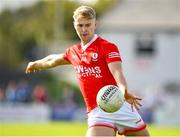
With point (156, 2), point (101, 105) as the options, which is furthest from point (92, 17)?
point (156, 2)

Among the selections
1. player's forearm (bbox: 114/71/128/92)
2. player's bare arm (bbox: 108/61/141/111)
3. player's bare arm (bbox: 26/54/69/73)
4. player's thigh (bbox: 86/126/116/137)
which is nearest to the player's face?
player's bare arm (bbox: 108/61/141/111)

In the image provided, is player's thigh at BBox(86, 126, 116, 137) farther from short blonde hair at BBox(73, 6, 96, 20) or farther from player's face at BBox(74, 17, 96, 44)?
short blonde hair at BBox(73, 6, 96, 20)

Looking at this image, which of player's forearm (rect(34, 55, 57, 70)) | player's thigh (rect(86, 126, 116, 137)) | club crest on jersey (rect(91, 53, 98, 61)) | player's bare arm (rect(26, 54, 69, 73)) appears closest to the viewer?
player's thigh (rect(86, 126, 116, 137))

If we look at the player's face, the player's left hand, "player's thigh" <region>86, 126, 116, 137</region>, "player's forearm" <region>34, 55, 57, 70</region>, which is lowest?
"player's thigh" <region>86, 126, 116, 137</region>

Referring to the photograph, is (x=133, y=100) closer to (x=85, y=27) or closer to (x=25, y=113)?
(x=85, y=27)

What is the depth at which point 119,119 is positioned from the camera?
9789 millimetres

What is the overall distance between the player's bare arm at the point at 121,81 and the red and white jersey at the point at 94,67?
0.12 m

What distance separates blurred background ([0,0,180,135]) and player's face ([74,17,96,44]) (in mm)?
22032

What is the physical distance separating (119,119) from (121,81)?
670mm

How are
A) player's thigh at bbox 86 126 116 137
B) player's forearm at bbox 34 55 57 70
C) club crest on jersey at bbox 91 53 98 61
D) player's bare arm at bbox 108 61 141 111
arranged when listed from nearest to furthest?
player's bare arm at bbox 108 61 141 111
player's thigh at bbox 86 126 116 137
club crest on jersey at bbox 91 53 98 61
player's forearm at bbox 34 55 57 70

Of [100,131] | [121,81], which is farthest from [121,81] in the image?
[100,131]

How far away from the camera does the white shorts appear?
9.74 meters

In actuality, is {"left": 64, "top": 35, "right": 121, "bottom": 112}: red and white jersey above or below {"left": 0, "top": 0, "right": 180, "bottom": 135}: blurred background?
above

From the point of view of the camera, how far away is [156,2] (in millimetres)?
74438
